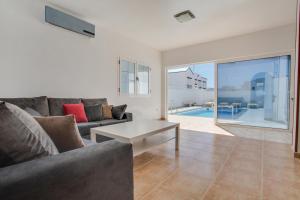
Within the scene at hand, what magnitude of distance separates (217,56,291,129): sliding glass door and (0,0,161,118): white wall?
287cm

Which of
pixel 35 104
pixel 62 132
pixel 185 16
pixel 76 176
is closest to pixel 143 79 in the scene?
pixel 185 16

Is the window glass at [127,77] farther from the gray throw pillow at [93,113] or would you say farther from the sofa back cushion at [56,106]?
the sofa back cushion at [56,106]

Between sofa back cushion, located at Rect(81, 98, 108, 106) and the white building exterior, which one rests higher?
the white building exterior

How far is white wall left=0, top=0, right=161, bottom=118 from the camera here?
8.21 ft

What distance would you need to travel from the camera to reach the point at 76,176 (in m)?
0.75

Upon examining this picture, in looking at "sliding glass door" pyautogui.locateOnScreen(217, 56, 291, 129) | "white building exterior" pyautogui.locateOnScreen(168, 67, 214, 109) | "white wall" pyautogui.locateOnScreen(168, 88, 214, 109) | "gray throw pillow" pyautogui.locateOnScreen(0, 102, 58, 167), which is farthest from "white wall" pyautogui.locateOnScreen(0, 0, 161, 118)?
"white wall" pyautogui.locateOnScreen(168, 88, 214, 109)

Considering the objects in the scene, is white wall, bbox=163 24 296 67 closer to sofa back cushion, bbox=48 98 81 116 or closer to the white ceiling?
the white ceiling

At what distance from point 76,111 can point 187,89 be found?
252 inches

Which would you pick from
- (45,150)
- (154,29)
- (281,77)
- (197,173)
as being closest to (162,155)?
(197,173)

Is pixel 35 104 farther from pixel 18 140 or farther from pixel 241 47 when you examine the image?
pixel 241 47

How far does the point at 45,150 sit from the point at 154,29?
3810mm

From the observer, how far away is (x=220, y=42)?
4.64 metres

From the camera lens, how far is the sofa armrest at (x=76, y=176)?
60cm

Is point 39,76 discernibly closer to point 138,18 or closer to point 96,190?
point 138,18
